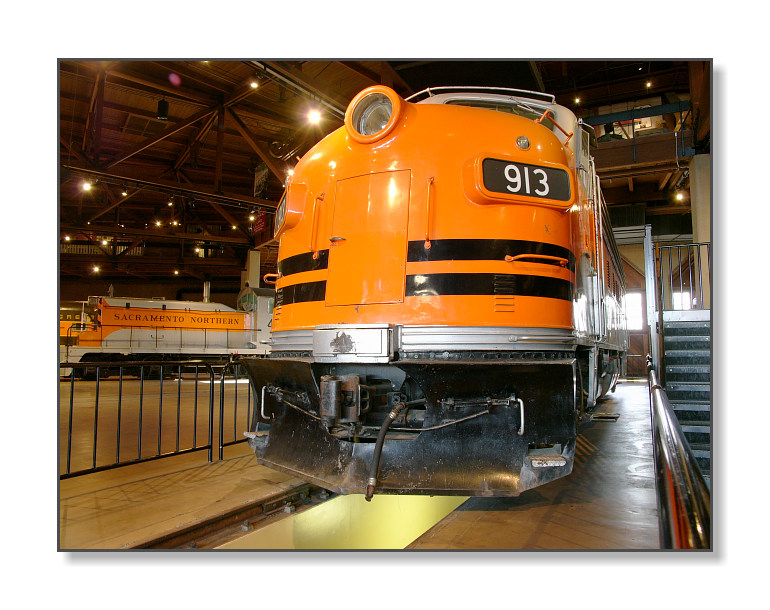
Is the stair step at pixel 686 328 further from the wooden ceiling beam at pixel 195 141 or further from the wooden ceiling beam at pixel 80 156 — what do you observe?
the wooden ceiling beam at pixel 80 156

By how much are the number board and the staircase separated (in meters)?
2.21

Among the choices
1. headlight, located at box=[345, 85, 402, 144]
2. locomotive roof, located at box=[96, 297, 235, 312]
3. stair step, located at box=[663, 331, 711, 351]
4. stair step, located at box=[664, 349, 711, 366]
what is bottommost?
stair step, located at box=[664, 349, 711, 366]

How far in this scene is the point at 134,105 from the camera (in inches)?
152

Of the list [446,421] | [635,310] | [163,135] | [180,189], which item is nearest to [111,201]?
[180,189]

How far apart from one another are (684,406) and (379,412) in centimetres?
265

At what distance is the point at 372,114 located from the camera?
2594 millimetres

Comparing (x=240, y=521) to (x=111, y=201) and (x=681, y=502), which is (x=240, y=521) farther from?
(x=111, y=201)

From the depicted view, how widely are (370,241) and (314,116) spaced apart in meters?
1.92

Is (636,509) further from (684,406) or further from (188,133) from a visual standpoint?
(188,133)

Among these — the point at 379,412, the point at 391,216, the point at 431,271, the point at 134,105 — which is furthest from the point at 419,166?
the point at 134,105

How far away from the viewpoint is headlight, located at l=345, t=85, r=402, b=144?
8.08 feet

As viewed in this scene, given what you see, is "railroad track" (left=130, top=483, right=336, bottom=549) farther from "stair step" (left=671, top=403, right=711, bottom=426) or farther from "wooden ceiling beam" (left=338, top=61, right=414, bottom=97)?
"stair step" (left=671, top=403, right=711, bottom=426)

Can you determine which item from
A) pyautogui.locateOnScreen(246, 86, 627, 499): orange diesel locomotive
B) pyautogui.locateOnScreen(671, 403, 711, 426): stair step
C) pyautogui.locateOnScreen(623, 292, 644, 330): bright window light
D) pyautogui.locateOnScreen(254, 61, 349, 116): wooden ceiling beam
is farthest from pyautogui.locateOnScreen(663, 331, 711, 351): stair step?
pyautogui.locateOnScreen(623, 292, 644, 330): bright window light

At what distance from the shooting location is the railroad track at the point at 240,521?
2.34 metres
